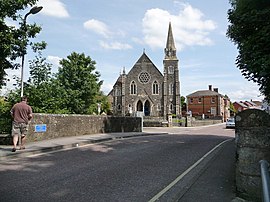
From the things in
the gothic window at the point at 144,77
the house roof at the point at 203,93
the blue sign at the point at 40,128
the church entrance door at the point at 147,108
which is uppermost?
the gothic window at the point at 144,77

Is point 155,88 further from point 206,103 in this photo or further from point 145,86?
point 206,103

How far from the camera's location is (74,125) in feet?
54.7

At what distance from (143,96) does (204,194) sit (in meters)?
57.6

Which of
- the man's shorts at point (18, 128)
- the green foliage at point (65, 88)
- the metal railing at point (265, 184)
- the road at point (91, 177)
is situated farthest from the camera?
the green foliage at point (65, 88)

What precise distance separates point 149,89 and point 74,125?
154 ft

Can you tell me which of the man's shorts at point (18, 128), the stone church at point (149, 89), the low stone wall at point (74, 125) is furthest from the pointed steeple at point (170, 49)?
the man's shorts at point (18, 128)

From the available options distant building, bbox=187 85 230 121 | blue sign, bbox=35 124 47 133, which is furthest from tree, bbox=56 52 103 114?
distant building, bbox=187 85 230 121

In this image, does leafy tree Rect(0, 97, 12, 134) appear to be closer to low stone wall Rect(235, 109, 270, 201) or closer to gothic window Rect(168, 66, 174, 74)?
low stone wall Rect(235, 109, 270, 201)

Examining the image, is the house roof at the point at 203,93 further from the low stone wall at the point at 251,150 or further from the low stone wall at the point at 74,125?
the low stone wall at the point at 251,150

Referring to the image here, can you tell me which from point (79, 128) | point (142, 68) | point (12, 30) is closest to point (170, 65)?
point (142, 68)

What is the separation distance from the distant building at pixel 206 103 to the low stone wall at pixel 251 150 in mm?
75276

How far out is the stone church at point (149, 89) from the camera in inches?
2429

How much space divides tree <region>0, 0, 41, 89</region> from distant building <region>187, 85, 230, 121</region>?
7068cm

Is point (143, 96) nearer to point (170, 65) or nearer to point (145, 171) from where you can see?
point (170, 65)
